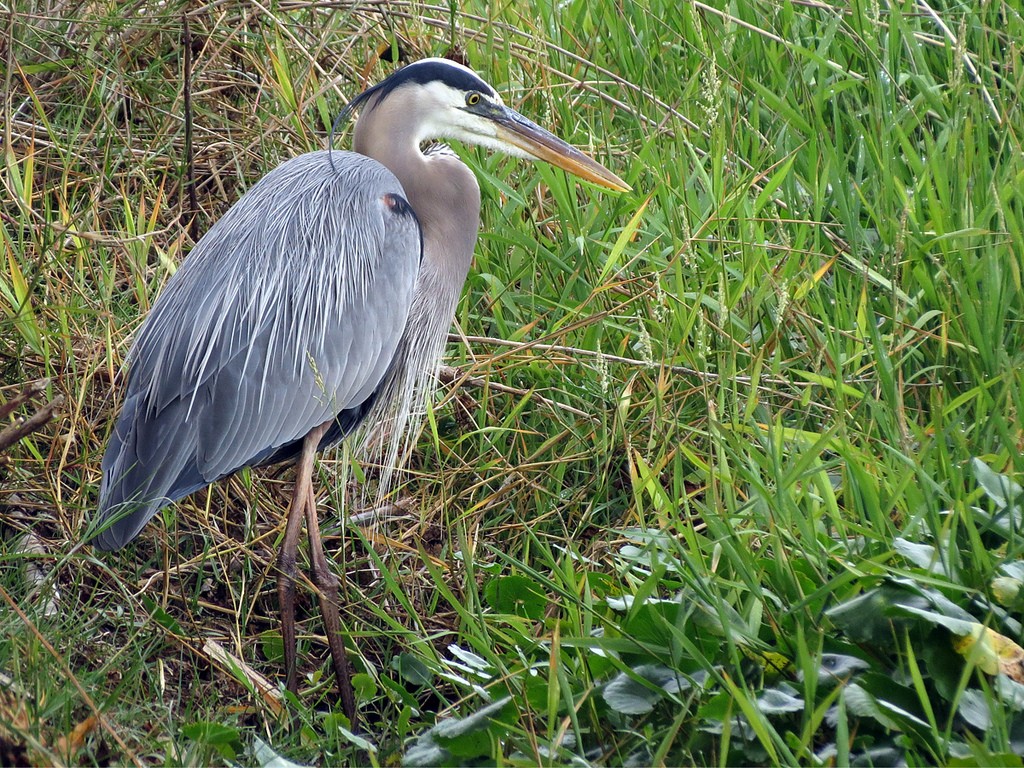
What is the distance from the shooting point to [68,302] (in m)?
3.12

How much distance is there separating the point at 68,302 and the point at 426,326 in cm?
92

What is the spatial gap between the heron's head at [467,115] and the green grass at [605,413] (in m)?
0.18

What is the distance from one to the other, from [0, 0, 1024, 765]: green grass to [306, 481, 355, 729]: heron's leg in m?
0.06

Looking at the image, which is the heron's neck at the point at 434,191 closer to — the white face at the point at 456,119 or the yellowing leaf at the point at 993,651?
the white face at the point at 456,119

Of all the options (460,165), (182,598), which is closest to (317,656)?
(182,598)

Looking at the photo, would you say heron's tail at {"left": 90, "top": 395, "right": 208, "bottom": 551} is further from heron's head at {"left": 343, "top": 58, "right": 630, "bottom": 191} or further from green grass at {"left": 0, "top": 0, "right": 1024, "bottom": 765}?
heron's head at {"left": 343, "top": 58, "right": 630, "bottom": 191}

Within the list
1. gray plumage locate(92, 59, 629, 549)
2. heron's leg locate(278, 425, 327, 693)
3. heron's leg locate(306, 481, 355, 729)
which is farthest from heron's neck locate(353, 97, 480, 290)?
heron's leg locate(306, 481, 355, 729)

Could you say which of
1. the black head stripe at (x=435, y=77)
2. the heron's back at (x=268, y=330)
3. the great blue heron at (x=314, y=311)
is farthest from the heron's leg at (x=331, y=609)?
the black head stripe at (x=435, y=77)

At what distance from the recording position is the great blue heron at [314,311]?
2725mm

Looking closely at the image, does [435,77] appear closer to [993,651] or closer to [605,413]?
[605,413]

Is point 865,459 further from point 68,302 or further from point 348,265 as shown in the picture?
point 68,302

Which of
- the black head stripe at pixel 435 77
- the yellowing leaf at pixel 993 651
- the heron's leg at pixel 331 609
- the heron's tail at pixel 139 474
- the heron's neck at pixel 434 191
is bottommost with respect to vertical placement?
the heron's leg at pixel 331 609

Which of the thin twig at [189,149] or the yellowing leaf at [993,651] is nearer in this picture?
the yellowing leaf at [993,651]

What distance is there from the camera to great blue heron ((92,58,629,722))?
2.72 metres
